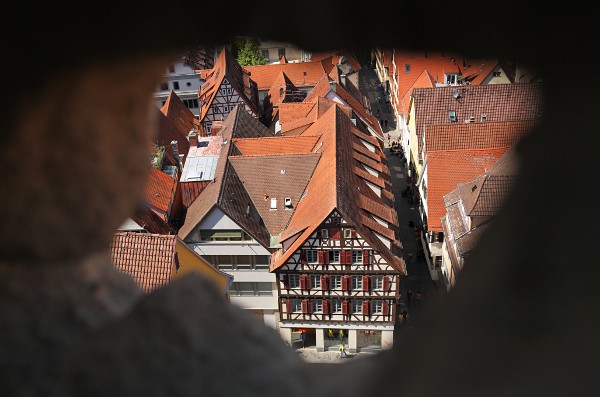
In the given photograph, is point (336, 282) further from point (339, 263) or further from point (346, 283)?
point (339, 263)

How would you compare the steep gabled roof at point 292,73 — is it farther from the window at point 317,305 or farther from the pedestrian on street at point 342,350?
the pedestrian on street at point 342,350

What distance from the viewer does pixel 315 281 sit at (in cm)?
1734

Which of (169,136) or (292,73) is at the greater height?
(292,73)

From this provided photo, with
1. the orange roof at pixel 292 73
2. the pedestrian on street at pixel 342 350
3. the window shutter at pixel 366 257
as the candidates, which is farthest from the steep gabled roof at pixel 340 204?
the orange roof at pixel 292 73

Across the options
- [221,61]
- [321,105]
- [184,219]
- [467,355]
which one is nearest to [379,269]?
[184,219]

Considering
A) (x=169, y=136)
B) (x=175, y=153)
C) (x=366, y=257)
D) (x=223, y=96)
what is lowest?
(x=366, y=257)

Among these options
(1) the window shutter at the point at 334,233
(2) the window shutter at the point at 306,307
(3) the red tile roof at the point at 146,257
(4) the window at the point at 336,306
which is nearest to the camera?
(3) the red tile roof at the point at 146,257

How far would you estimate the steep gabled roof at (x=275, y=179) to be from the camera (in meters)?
19.1

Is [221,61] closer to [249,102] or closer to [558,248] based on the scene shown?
[249,102]

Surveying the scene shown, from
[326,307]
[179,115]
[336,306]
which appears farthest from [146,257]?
[179,115]

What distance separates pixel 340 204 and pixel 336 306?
338 cm

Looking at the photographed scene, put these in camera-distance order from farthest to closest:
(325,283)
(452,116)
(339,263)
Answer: (452,116) < (325,283) < (339,263)

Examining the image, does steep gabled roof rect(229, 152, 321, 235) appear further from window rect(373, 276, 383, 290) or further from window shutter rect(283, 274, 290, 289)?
window rect(373, 276, 383, 290)

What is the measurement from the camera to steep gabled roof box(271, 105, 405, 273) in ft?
54.1
